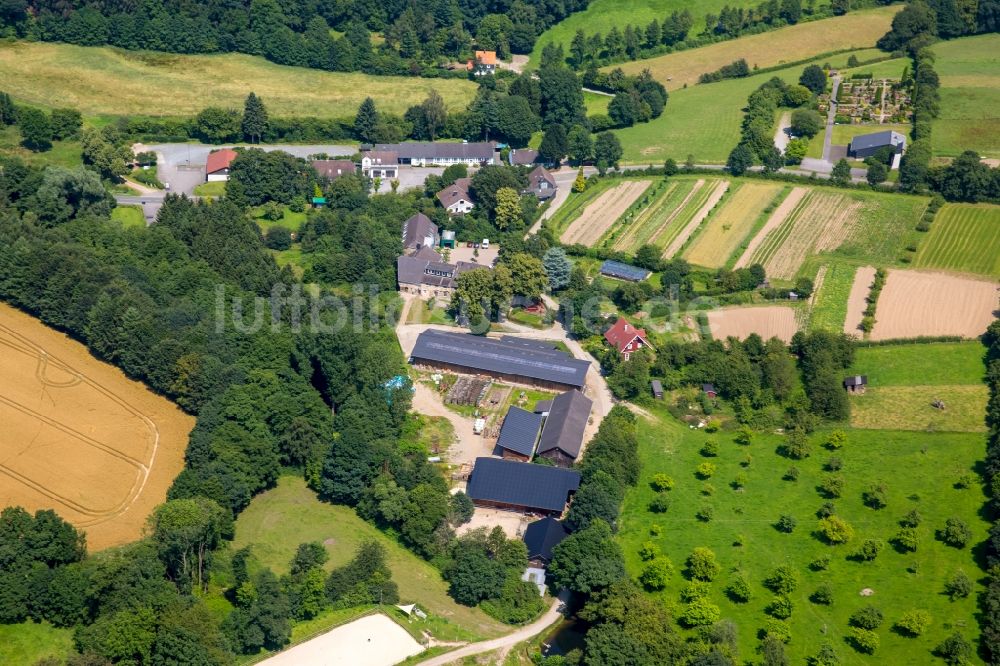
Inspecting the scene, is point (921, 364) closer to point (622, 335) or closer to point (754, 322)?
point (754, 322)

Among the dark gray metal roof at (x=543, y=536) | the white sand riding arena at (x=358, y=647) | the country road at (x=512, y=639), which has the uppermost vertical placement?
the dark gray metal roof at (x=543, y=536)

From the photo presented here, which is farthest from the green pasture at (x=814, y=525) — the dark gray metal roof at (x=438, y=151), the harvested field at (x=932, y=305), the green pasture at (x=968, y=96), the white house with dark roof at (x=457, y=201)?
the green pasture at (x=968, y=96)

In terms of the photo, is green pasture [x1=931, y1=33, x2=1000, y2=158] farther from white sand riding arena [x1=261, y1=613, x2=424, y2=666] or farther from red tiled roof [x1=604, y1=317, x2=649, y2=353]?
white sand riding arena [x1=261, y1=613, x2=424, y2=666]

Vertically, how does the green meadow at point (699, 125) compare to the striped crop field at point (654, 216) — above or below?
above

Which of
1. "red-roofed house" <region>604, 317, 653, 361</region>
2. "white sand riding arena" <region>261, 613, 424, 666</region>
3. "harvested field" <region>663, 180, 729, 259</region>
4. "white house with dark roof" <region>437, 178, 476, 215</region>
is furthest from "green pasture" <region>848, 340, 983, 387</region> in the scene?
"white sand riding arena" <region>261, 613, 424, 666</region>

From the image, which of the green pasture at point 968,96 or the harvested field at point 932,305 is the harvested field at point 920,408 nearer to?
the harvested field at point 932,305

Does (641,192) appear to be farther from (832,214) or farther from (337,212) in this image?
(337,212)

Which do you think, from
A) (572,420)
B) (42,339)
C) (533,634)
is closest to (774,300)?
(572,420)
